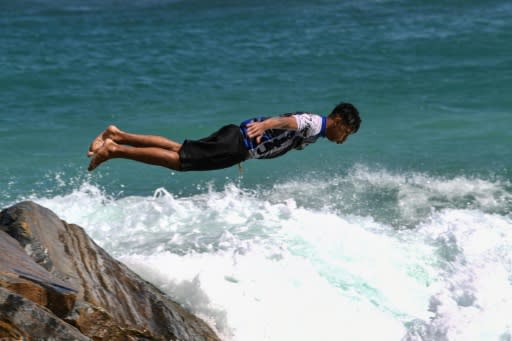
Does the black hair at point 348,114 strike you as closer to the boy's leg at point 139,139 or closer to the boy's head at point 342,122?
the boy's head at point 342,122

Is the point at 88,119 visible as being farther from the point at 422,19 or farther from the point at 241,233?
the point at 422,19

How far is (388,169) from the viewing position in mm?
15594

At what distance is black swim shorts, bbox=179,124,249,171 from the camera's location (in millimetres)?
8578

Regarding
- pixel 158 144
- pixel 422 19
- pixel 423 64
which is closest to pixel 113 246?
pixel 158 144

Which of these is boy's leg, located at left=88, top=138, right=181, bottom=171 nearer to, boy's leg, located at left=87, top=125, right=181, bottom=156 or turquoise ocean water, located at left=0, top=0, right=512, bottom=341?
boy's leg, located at left=87, top=125, right=181, bottom=156

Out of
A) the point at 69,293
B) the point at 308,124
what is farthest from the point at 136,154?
the point at 69,293

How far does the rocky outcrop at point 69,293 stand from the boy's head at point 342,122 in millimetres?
2261

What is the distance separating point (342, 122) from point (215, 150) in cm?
128

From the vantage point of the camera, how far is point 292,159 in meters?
16.5

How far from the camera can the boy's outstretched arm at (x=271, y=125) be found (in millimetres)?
8383

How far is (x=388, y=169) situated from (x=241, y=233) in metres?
4.81

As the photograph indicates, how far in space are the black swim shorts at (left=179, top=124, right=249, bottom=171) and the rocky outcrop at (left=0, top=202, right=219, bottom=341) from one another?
1.31m

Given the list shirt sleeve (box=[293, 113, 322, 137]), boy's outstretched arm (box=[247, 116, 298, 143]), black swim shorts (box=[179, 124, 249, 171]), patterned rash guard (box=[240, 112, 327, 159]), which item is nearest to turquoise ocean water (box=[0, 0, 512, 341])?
black swim shorts (box=[179, 124, 249, 171])

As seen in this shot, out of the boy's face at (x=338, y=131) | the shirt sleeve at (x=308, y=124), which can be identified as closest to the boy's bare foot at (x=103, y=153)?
the shirt sleeve at (x=308, y=124)
